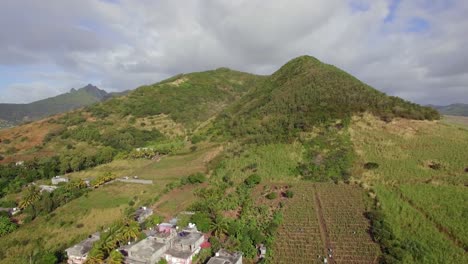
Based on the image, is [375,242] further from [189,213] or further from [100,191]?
[100,191]

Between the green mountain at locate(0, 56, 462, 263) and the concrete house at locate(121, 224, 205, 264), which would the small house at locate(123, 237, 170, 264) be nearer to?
the concrete house at locate(121, 224, 205, 264)

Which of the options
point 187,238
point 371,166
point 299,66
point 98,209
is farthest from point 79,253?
point 299,66

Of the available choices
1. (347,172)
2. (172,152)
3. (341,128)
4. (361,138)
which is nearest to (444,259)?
(347,172)

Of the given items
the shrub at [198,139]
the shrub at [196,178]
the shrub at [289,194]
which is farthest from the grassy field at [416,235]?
the shrub at [198,139]

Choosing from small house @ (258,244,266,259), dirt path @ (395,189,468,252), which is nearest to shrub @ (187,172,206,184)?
small house @ (258,244,266,259)

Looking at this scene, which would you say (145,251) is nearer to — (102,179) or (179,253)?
(179,253)
